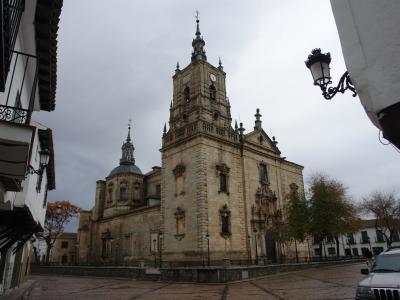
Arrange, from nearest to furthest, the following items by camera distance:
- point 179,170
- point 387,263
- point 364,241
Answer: point 387,263, point 179,170, point 364,241

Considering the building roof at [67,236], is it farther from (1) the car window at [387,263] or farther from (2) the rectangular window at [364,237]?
(1) the car window at [387,263]

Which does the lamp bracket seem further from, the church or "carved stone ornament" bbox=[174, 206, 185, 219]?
"carved stone ornament" bbox=[174, 206, 185, 219]

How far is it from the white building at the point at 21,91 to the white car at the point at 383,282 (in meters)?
6.95

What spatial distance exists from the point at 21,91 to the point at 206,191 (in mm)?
22712

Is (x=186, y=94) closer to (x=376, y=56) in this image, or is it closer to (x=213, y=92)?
(x=213, y=92)

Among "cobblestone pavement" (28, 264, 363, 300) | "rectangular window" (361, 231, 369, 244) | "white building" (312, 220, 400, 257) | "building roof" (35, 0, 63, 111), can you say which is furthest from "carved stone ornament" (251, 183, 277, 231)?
"rectangular window" (361, 231, 369, 244)

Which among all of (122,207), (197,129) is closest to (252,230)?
(197,129)

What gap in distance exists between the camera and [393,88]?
9.39 feet

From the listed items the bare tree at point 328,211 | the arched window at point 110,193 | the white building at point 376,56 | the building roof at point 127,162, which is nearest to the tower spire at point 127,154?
the building roof at point 127,162

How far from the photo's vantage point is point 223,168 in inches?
1249

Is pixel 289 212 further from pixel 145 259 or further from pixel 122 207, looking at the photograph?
pixel 122 207

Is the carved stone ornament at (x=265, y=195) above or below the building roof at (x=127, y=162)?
below

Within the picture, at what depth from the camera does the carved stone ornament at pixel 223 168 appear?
31.3m

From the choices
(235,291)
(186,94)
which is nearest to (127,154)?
(186,94)
